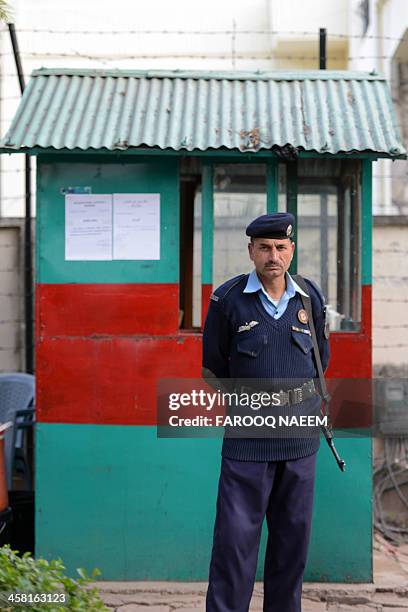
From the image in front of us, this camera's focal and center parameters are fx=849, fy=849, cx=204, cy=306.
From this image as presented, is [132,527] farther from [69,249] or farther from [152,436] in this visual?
[69,249]

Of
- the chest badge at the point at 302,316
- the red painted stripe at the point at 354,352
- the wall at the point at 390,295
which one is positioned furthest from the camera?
the wall at the point at 390,295

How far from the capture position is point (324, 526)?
16.3 ft

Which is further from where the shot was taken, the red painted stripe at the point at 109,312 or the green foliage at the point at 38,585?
the red painted stripe at the point at 109,312

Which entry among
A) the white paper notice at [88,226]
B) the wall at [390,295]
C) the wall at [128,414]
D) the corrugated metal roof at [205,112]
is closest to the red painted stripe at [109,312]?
the wall at [128,414]

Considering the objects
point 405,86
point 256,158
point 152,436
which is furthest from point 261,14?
point 152,436

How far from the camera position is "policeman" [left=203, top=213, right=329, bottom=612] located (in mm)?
3826

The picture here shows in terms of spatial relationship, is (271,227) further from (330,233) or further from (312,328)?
(330,233)

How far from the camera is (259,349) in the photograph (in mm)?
3848

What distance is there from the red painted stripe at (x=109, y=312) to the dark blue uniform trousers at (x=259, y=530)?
129 centimetres

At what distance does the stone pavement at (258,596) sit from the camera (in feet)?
15.6

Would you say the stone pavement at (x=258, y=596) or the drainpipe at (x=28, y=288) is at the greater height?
the drainpipe at (x=28, y=288)

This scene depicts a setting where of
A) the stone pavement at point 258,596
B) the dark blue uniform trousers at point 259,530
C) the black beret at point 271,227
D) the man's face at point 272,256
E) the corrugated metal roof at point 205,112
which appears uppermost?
the corrugated metal roof at point 205,112

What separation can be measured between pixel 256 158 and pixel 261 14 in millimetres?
9648

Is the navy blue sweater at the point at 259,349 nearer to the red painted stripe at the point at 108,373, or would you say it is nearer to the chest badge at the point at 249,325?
the chest badge at the point at 249,325
